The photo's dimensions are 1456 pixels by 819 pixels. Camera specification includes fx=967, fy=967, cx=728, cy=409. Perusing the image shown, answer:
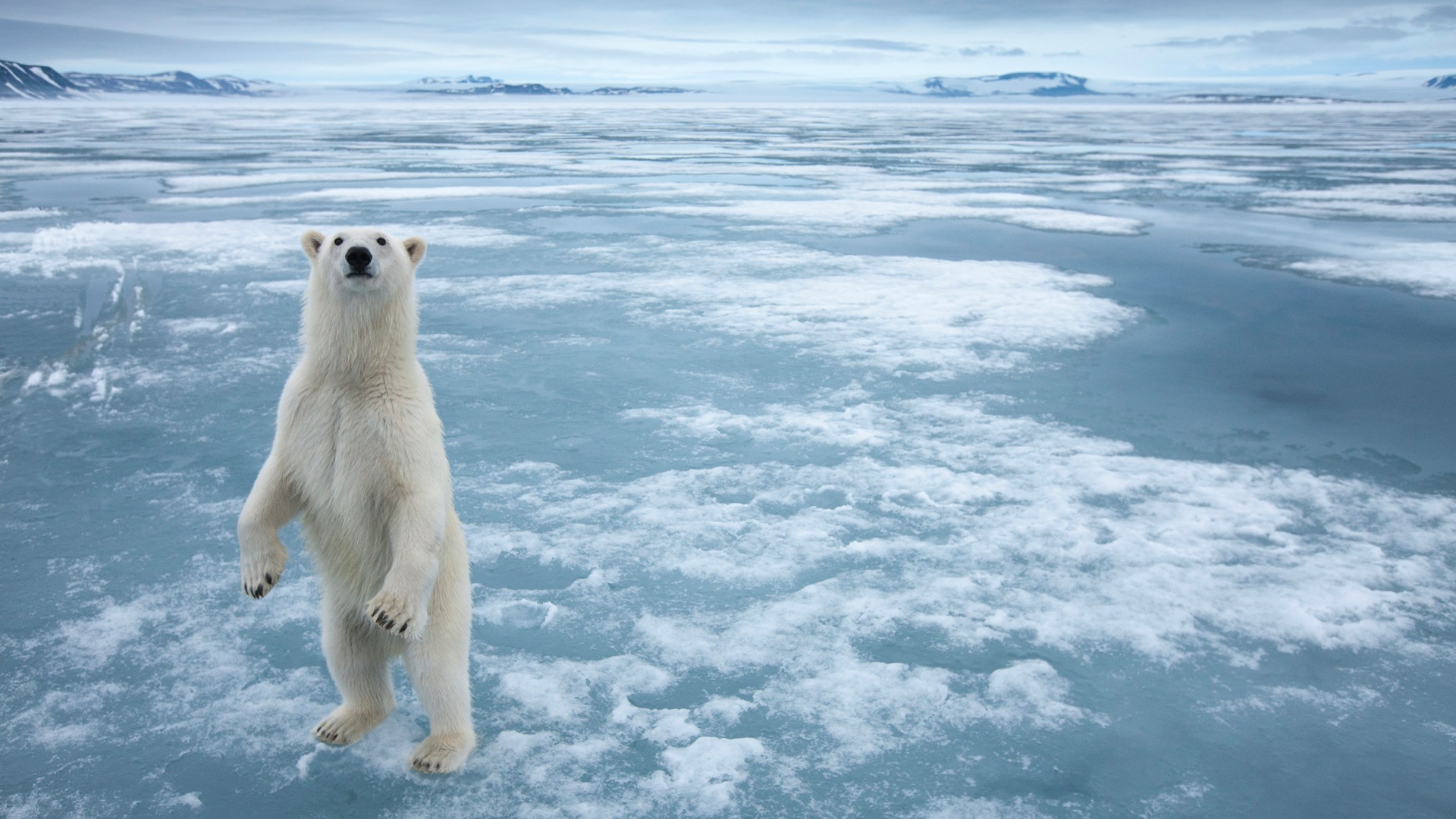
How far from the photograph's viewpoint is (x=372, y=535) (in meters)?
2.10

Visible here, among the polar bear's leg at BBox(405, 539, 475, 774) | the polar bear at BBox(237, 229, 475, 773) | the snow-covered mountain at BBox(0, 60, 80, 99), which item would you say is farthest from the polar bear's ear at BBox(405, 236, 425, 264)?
the snow-covered mountain at BBox(0, 60, 80, 99)

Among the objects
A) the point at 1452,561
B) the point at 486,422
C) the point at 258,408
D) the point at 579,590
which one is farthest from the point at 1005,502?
the point at 258,408

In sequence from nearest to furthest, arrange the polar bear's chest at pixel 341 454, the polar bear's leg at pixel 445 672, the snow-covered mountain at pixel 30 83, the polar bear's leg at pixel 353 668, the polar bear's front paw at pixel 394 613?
the polar bear's front paw at pixel 394 613 → the polar bear's chest at pixel 341 454 → the polar bear's leg at pixel 445 672 → the polar bear's leg at pixel 353 668 → the snow-covered mountain at pixel 30 83

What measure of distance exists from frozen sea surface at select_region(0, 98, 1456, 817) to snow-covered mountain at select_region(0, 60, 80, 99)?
362ft

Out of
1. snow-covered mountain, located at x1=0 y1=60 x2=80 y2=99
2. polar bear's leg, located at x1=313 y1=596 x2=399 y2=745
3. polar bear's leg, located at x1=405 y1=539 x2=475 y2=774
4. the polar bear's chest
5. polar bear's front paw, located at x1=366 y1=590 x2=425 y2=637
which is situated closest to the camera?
polar bear's front paw, located at x1=366 y1=590 x2=425 y2=637

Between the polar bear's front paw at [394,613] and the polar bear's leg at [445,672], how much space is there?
0.66ft

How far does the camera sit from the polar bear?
1979 millimetres

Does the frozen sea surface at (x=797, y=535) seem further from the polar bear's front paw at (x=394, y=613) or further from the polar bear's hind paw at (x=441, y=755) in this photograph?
the polar bear's front paw at (x=394, y=613)

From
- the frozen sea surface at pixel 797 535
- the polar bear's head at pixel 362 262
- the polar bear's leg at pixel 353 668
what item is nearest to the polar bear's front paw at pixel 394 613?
the polar bear's leg at pixel 353 668

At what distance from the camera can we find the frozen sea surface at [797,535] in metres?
2.25

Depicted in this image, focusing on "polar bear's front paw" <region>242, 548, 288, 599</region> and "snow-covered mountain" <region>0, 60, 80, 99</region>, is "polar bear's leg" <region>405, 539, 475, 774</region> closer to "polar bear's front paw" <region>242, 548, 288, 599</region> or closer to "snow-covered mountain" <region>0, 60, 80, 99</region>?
"polar bear's front paw" <region>242, 548, 288, 599</region>

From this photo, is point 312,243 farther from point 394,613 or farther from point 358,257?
point 394,613

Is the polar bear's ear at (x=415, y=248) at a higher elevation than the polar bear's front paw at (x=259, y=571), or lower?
higher

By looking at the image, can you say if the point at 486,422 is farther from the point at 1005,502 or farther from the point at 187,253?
the point at 187,253
